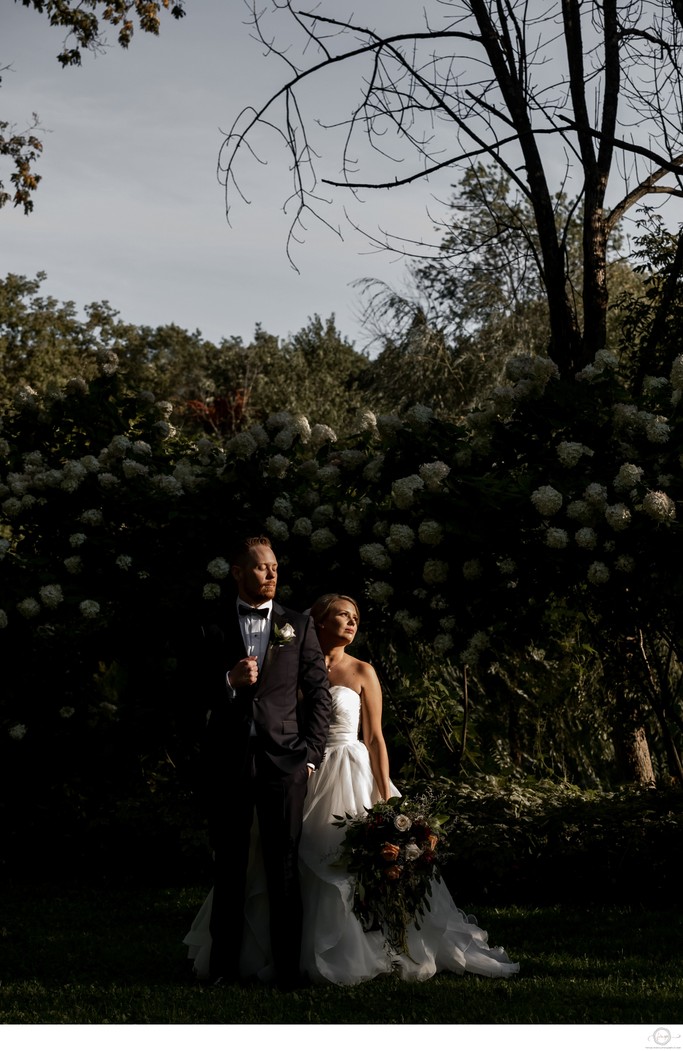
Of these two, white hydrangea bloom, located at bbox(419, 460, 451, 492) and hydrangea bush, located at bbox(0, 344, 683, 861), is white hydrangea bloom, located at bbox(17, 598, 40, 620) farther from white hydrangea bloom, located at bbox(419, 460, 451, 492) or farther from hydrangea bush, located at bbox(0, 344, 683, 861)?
white hydrangea bloom, located at bbox(419, 460, 451, 492)

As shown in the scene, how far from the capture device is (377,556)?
6422mm

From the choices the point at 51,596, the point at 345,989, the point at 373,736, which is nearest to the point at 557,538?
the point at 373,736

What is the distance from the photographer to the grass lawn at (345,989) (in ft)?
14.7

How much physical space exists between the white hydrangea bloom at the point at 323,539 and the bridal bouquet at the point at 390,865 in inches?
78.5

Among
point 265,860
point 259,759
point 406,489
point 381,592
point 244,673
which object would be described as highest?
point 406,489

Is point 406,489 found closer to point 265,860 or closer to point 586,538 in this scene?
point 586,538

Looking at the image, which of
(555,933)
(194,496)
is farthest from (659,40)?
(555,933)

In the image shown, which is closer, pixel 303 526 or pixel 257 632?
pixel 257 632

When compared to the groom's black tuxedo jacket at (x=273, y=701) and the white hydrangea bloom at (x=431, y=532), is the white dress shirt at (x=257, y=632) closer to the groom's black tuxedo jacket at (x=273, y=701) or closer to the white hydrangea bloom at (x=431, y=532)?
the groom's black tuxedo jacket at (x=273, y=701)

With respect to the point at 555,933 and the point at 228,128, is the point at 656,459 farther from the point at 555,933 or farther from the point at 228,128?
the point at 228,128

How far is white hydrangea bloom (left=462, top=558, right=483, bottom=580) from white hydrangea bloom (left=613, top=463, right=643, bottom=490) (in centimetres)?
84

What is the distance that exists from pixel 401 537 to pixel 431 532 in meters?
0.20

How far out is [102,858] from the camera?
8156mm
